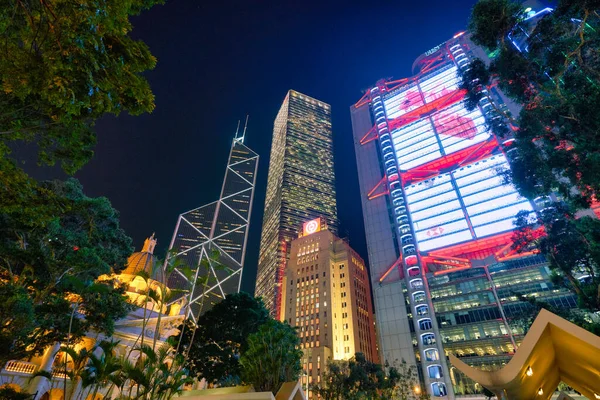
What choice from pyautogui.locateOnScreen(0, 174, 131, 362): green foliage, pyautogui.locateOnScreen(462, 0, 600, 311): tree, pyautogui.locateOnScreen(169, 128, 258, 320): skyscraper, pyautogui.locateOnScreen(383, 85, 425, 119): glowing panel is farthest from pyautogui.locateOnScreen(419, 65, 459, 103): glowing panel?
pyautogui.locateOnScreen(0, 174, 131, 362): green foliage

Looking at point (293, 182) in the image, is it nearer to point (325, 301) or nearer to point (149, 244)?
point (325, 301)

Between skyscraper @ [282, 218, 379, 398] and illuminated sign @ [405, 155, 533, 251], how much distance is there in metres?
33.2

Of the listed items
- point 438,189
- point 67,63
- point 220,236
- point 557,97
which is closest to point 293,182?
point 220,236

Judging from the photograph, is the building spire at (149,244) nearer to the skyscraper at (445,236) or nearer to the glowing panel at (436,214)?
the skyscraper at (445,236)

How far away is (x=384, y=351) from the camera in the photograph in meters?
62.7

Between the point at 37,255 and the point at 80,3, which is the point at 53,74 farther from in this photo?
the point at 37,255

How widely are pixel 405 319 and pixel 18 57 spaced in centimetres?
6973

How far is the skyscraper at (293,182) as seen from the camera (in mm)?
136625

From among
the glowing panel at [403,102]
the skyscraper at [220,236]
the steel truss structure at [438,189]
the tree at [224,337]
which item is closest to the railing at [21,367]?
the tree at [224,337]

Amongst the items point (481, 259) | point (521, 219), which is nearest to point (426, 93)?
point (481, 259)

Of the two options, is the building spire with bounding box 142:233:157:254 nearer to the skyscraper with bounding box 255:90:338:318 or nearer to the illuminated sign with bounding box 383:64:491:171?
the illuminated sign with bounding box 383:64:491:171

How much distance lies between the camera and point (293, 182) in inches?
6073

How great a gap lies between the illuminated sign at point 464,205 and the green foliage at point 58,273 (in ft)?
189

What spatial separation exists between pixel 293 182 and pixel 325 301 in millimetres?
78314
